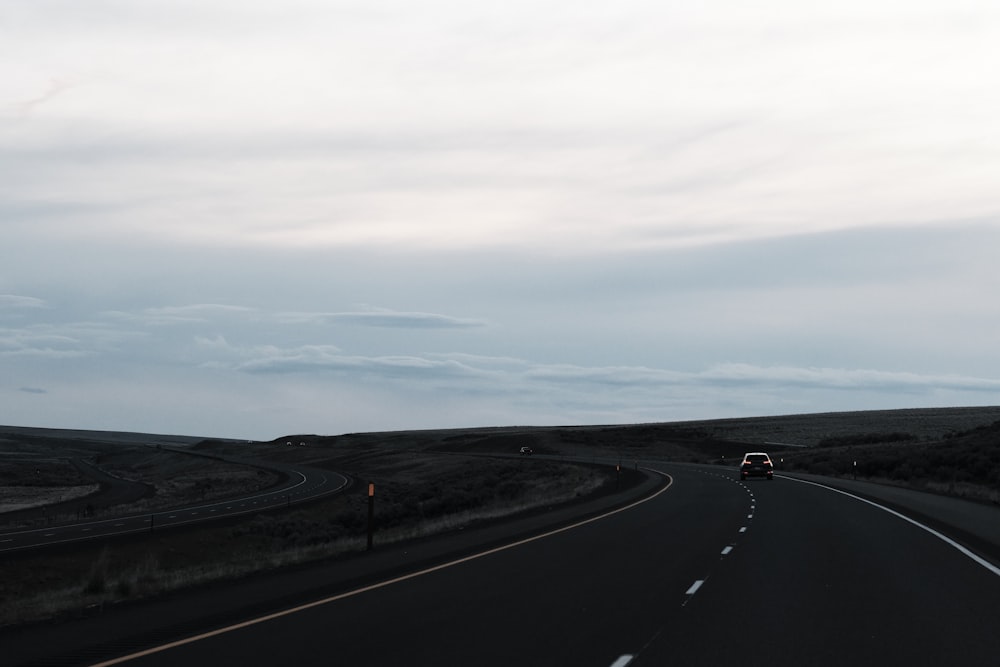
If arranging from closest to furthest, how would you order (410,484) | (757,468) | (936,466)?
(757,468) → (936,466) → (410,484)

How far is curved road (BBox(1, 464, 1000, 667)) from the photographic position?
10773 mm

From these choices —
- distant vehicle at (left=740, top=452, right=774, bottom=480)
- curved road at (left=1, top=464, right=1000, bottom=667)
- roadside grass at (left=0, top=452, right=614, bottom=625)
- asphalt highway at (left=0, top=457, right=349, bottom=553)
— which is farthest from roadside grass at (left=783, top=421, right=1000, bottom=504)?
asphalt highway at (left=0, top=457, right=349, bottom=553)

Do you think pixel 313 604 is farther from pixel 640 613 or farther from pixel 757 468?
pixel 757 468

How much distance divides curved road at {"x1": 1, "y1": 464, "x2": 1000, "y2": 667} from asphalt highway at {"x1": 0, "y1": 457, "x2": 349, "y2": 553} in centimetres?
2701

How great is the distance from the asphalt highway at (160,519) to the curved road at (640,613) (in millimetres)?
27013

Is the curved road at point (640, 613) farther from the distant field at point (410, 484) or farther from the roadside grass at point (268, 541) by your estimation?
the distant field at point (410, 484)

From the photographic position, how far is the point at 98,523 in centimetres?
5356

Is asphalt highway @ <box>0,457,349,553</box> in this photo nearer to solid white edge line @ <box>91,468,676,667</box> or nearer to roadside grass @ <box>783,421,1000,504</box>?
solid white edge line @ <box>91,468,676,667</box>

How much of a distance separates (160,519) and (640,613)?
4352 cm

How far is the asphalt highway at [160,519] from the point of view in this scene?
44625mm

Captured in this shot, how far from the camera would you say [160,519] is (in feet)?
175

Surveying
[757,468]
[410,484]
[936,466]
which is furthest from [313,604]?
[410,484]

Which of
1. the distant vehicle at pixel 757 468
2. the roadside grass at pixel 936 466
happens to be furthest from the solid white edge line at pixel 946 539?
the distant vehicle at pixel 757 468

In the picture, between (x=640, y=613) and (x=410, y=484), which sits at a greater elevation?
(x=410, y=484)
